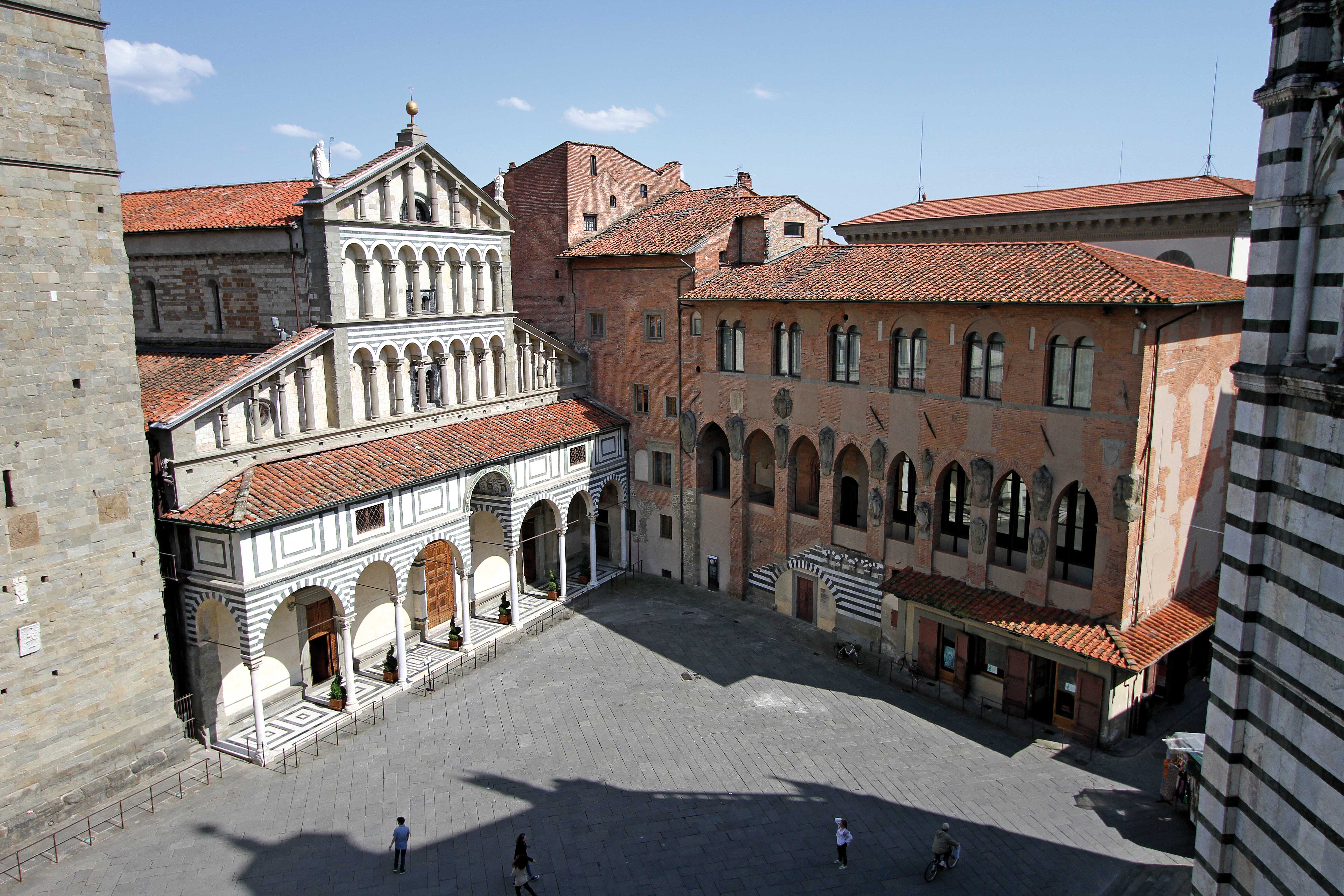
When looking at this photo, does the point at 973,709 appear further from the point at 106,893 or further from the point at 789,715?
the point at 106,893

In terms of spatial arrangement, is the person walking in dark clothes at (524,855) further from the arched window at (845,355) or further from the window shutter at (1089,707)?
the arched window at (845,355)

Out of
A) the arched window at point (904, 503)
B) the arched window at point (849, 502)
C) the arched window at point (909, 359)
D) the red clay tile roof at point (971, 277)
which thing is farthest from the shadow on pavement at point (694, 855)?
the red clay tile roof at point (971, 277)

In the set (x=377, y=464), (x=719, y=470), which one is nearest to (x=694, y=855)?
(x=377, y=464)

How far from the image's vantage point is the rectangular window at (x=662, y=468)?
100 feet

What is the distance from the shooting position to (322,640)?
23469mm

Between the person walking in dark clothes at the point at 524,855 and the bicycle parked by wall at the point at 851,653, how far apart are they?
11.6 metres

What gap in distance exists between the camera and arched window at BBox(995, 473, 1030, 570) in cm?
2166

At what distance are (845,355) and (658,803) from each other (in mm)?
13200

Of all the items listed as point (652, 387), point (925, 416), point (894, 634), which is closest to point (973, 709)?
point (894, 634)

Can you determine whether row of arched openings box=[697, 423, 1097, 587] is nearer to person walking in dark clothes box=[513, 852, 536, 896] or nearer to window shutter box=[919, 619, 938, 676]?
window shutter box=[919, 619, 938, 676]

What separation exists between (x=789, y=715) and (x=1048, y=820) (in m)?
6.41

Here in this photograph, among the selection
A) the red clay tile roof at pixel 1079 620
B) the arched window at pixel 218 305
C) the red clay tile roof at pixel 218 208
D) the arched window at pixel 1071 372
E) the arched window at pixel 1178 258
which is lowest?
the red clay tile roof at pixel 1079 620

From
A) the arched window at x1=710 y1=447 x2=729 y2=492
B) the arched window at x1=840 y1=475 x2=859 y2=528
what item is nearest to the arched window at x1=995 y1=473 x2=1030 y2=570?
the arched window at x1=840 y1=475 x2=859 y2=528

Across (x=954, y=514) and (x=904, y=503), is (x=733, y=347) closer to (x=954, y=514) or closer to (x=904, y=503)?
(x=904, y=503)
